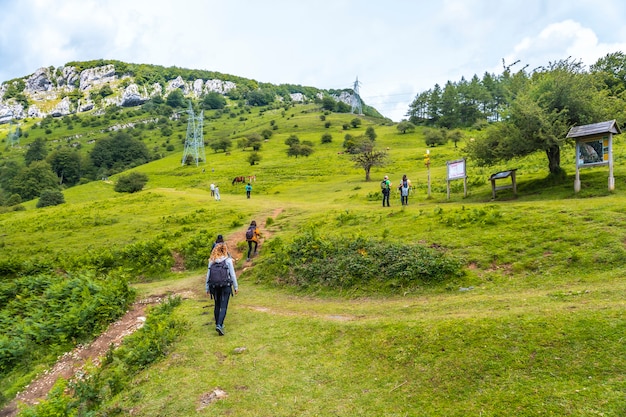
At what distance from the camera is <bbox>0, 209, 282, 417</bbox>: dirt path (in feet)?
31.5

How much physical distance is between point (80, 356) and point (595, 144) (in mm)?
24953

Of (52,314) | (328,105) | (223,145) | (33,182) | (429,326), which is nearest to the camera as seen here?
(429,326)

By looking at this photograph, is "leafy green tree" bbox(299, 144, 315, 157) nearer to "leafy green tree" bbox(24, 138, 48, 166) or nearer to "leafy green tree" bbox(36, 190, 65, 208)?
"leafy green tree" bbox(36, 190, 65, 208)

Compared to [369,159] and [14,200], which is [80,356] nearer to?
[369,159]

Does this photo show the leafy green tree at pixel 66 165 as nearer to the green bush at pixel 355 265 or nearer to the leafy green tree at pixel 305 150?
the leafy green tree at pixel 305 150

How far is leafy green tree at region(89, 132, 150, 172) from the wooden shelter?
397ft

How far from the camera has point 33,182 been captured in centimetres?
8919

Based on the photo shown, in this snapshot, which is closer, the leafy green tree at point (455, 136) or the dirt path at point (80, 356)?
the dirt path at point (80, 356)

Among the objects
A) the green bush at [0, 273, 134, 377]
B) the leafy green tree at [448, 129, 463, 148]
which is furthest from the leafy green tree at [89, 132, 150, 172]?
the green bush at [0, 273, 134, 377]

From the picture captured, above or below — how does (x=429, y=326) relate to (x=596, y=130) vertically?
below

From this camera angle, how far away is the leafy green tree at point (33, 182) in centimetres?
8856

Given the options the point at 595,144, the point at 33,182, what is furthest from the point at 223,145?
the point at 595,144

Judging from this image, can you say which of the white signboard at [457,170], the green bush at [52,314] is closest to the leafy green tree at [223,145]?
the white signboard at [457,170]

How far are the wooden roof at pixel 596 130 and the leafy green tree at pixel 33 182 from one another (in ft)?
330
